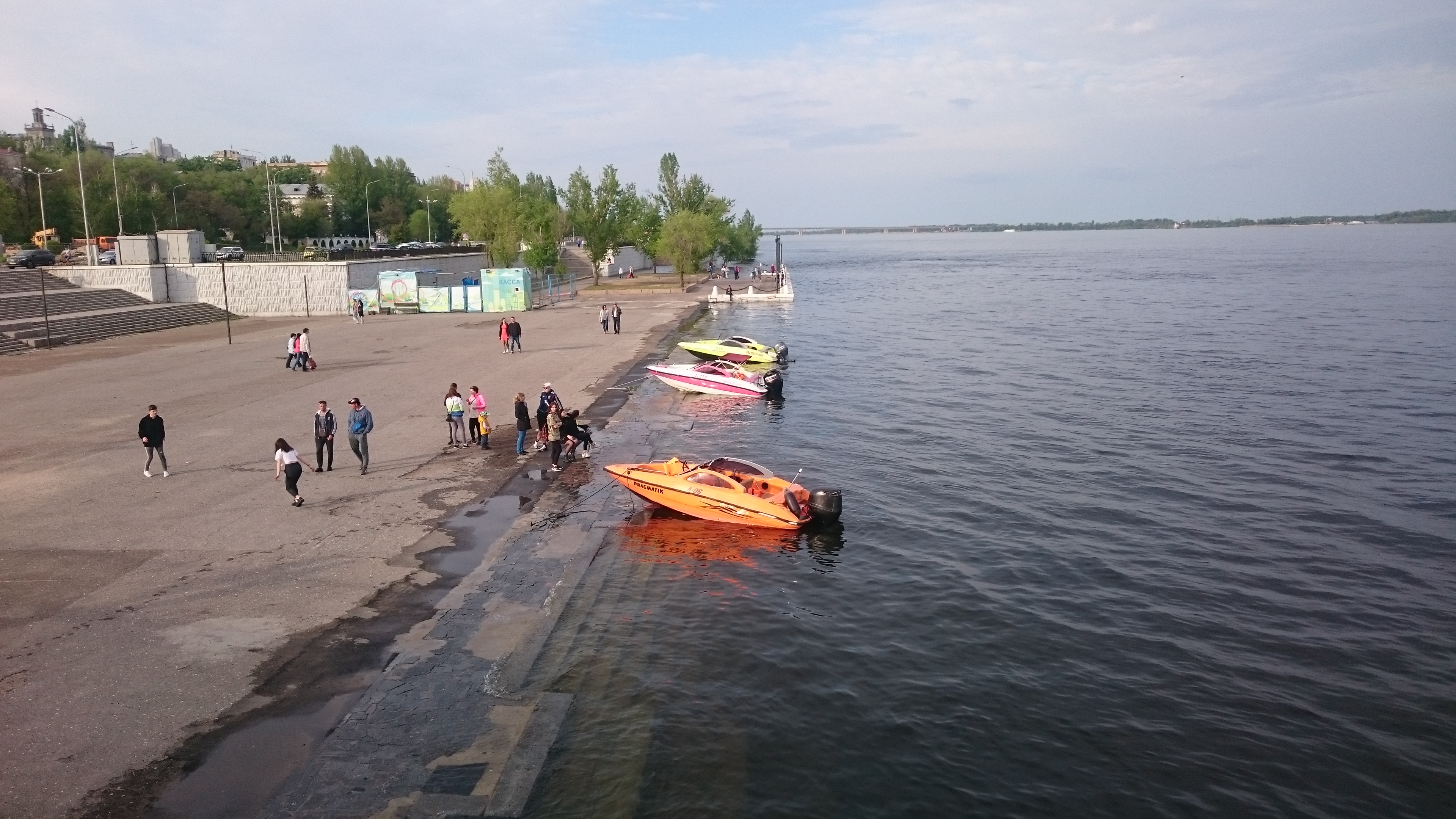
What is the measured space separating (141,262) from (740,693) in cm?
5979

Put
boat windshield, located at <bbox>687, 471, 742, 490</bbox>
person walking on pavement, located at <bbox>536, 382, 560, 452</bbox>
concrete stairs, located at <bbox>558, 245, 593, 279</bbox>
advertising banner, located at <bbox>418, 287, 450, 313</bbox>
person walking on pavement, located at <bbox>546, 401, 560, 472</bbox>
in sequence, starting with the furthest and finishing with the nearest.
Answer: concrete stairs, located at <bbox>558, 245, 593, 279</bbox> → advertising banner, located at <bbox>418, 287, 450, 313</bbox> → person walking on pavement, located at <bbox>536, 382, 560, 452</bbox> → person walking on pavement, located at <bbox>546, 401, 560, 472</bbox> → boat windshield, located at <bbox>687, 471, 742, 490</bbox>

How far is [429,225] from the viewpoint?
10306 centimetres

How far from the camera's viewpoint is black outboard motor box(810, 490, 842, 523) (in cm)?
1920

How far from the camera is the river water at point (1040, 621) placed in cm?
1095

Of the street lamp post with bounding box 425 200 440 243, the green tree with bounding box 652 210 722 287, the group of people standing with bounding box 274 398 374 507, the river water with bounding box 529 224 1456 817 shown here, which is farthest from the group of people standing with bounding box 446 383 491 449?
the street lamp post with bounding box 425 200 440 243

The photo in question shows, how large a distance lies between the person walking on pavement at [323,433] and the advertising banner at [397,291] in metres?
40.8

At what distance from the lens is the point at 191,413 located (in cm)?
2753

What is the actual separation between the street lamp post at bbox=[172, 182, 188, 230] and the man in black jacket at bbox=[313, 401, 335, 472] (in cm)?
7461

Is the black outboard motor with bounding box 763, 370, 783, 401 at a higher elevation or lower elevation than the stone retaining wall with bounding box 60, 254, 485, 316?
lower

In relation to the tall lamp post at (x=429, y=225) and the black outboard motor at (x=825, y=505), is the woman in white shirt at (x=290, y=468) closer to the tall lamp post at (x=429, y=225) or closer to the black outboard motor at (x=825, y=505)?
the black outboard motor at (x=825, y=505)

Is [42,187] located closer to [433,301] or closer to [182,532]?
[433,301]

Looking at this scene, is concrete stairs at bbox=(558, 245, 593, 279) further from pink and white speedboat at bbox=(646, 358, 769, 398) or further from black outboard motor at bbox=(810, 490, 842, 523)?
black outboard motor at bbox=(810, 490, 842, 523)

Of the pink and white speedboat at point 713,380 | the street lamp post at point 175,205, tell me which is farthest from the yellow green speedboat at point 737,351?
the street lamp post at point 175,205

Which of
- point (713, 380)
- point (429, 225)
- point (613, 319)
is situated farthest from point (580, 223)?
point (713, 380)
